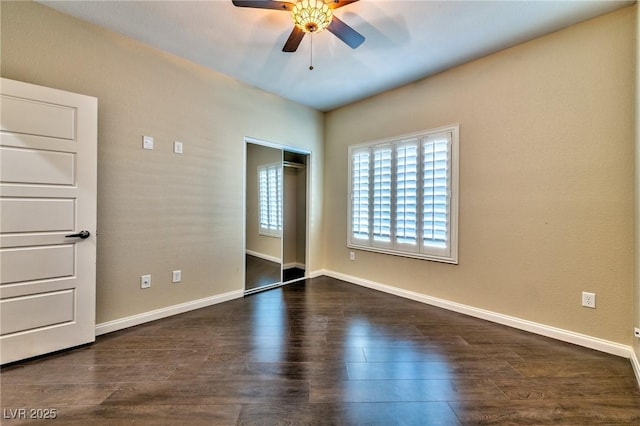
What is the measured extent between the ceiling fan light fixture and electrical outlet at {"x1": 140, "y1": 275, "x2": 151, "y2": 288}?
108 inches

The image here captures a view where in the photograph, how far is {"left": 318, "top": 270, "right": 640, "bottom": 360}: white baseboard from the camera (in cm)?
215

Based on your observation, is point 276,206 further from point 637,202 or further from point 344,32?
point 637,202

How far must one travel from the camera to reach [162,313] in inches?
110

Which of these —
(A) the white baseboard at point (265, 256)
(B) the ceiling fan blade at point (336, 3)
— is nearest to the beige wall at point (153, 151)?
(A) the white baseboard at point (265, 256)

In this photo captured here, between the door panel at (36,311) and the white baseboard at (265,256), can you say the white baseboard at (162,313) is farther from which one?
the white baseboard at (265,256)

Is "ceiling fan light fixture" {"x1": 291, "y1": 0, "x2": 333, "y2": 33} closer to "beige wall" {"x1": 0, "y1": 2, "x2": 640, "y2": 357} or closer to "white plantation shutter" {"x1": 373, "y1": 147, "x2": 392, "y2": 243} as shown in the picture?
"beige wall" {"x1": 0, "y1": 2, "x2": 640, "y2": 357}

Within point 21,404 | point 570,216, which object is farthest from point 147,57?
point 570,216

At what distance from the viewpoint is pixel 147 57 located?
267 centimetres

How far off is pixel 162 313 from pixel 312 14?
313 centimetres

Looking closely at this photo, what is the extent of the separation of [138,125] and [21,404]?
90.1 inches

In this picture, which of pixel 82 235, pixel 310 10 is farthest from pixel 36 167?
pixel 310 10

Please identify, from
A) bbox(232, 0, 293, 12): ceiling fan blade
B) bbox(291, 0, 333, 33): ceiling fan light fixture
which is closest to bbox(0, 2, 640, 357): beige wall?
bbox(232, 0, 293, 12): ceiling fan blade

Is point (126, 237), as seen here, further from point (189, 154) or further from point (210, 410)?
point (210, 410)

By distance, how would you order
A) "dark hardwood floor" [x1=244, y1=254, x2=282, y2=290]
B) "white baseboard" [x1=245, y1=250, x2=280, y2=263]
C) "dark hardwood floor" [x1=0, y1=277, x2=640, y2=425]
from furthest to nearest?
"white baseboard" [x1=245, y1=250, x2=280, y2=263] < "dark hardwood floor" [x1=244, y1=254, x2=282, y2=290] < "dark hardwood floor" [x1=0, y1=277, x2=640, y2=425]
